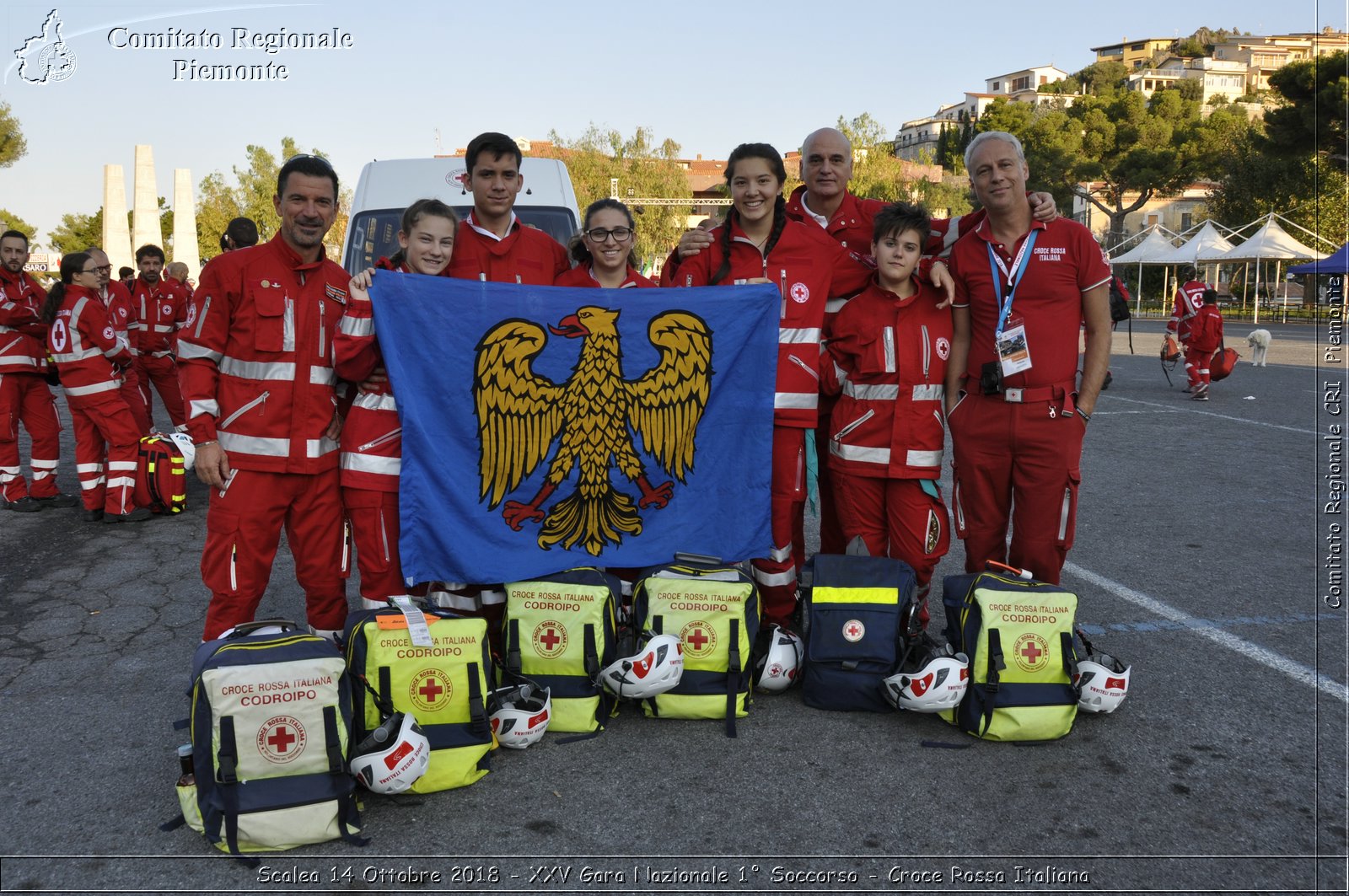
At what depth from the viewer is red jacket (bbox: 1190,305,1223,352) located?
1517 centimetres

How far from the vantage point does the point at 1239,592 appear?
5645 millimetres

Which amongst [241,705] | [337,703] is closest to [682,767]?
[337,703]

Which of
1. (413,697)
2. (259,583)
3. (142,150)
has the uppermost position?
(142,150)

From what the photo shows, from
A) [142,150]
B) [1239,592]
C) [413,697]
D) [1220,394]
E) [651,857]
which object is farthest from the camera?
[142,150]

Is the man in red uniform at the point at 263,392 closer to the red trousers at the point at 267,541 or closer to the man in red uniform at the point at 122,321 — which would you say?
the red trousers at the point at 267,541

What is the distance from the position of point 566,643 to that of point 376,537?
39.5 inches

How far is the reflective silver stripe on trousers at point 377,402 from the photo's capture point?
13.9 feet

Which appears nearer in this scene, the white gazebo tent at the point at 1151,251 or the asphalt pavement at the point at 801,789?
the asphalt pavement at the point at 801,789

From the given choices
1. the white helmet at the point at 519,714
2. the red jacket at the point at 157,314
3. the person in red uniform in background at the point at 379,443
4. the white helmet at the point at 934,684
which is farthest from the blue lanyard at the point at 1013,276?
the red jacket at the point at 157,314

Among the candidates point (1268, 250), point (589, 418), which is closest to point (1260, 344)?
point (1268, 250)

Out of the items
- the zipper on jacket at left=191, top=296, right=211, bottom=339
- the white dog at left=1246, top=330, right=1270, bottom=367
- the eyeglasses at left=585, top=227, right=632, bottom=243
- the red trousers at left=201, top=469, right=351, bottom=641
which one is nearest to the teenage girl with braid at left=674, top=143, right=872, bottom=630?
the eyeglasses at left=585, top=227, right=632, bottom=243

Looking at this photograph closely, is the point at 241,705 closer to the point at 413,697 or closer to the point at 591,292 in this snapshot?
the point at 413,697

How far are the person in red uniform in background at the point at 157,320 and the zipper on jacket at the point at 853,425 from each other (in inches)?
329

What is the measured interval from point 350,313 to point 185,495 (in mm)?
5576
